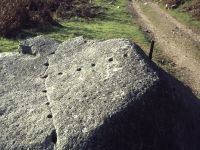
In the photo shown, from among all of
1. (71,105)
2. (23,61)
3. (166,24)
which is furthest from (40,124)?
(166,24)

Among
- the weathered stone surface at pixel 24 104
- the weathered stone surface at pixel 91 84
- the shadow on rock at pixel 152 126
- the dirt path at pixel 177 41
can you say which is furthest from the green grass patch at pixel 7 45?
the shadow on rock at pixel 152 126

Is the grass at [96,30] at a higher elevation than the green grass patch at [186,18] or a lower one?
higher

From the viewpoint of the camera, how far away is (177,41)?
859 inches

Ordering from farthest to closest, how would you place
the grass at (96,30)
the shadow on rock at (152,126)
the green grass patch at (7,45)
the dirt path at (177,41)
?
the grass at (96,30) → the green grass patch at (7,45) → the dirt path at (177,41) → the shadow on rock at (152,126)

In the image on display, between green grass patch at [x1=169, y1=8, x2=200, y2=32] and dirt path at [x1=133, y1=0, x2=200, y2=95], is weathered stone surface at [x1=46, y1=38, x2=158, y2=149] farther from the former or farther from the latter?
green grass patch at [x1=169, y1=8, x2=200, y2=32]

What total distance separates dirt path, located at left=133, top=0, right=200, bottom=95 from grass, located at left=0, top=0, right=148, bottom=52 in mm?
923

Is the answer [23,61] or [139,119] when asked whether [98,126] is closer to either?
[139,119]

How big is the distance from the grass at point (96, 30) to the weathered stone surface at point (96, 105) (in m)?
6.95

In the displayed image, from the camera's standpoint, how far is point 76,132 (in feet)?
27.4

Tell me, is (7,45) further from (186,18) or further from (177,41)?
(186,18)

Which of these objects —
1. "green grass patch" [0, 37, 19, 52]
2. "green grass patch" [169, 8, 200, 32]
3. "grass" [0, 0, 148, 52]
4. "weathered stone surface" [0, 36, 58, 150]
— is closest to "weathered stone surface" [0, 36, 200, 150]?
"weathered stone surface" [0, 36, 58, 150]

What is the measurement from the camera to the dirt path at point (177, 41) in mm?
16828

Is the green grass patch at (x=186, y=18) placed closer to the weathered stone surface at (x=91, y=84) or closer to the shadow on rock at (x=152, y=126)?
the weathered stone surface at (x=91, y=84)

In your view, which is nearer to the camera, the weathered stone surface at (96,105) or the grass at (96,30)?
the weathered stone surface at (96,105)
